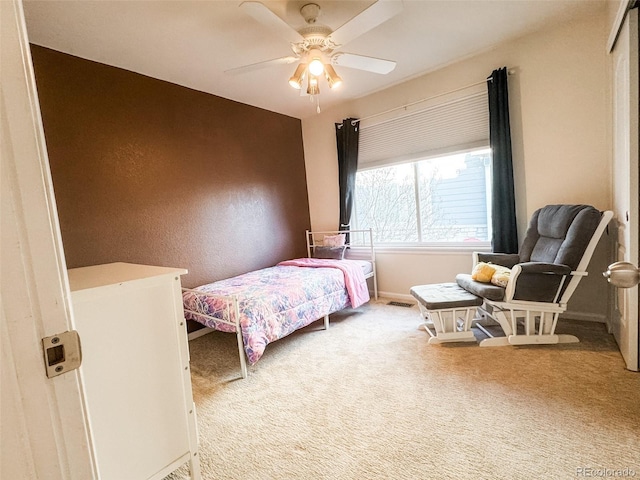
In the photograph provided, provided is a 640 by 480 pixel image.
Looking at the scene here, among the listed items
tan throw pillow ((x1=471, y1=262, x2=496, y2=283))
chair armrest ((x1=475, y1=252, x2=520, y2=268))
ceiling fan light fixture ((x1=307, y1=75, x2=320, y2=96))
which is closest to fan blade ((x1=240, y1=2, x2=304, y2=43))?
ceiling fan light fixture ((x1=307, y1=75, x2=320, y2=96))

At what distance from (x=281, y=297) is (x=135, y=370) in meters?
1.49

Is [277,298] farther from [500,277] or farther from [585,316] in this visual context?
[585,316]

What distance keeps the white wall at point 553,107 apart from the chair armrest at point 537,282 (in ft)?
2.80

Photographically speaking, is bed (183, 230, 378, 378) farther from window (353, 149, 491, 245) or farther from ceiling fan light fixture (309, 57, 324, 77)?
ceiling fan light fixture (309, 57, 324, 77)

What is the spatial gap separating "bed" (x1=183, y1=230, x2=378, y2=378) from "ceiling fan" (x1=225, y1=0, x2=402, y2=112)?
1.67 m

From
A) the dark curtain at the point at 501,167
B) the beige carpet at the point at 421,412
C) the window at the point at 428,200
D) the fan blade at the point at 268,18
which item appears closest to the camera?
the beige carpet at the point at 421,412

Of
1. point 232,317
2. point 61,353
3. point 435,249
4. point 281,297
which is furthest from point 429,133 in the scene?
point 61,353

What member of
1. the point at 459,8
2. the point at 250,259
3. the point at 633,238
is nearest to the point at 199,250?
the point at 250,259

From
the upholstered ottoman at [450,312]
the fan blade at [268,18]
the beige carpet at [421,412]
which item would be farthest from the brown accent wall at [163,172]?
the upholstered ottoman at [450,312]

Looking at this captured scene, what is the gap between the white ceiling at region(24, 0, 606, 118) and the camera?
83.7 inches

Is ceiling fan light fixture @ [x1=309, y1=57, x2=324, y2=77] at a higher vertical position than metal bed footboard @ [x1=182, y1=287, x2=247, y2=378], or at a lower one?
higher

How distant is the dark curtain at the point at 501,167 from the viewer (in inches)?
117

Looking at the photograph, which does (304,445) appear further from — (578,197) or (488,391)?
(578,197)

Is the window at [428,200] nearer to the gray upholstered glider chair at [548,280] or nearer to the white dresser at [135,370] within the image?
the gray upholstered glider chair at [548,280]
